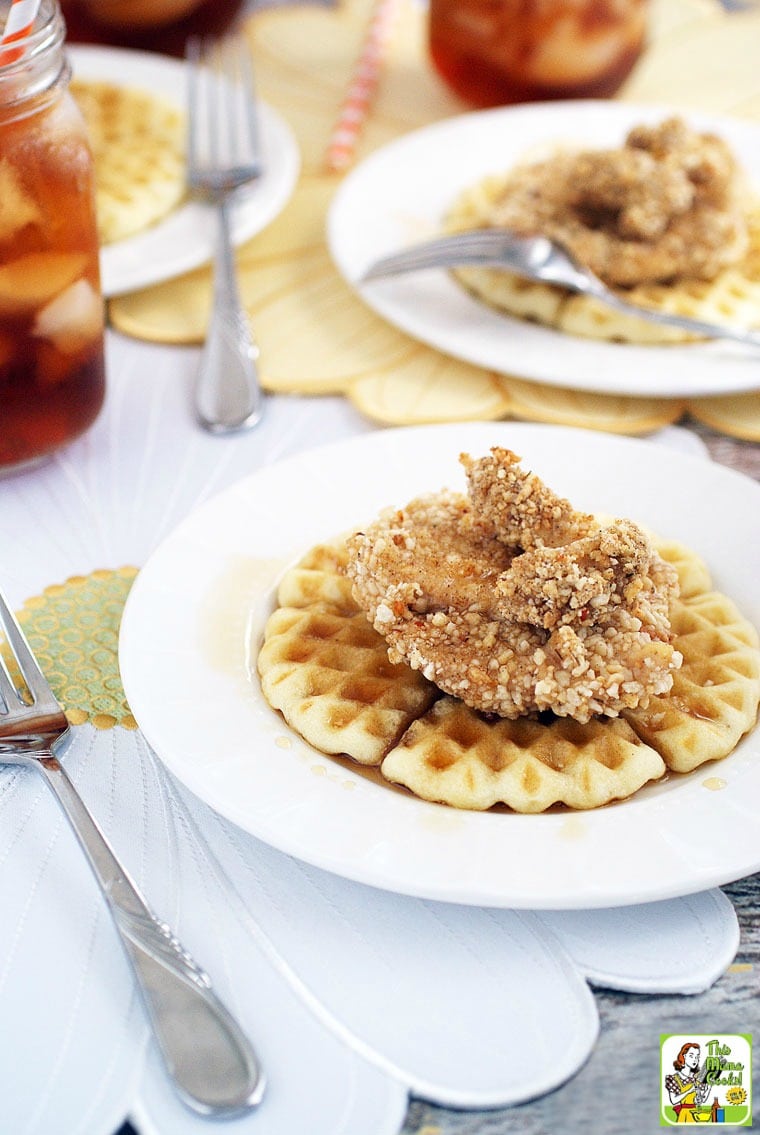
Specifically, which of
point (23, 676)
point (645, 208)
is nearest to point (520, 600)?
point (23, 676)

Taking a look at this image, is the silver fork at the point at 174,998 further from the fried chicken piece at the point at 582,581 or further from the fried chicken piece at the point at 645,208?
the fried chicken piece at the point at 645,208

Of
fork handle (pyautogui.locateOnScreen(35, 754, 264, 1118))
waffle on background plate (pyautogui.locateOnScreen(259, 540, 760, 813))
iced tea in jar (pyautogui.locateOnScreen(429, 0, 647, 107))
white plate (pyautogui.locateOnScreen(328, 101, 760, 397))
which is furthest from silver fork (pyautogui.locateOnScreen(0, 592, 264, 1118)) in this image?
iced tea in jar (pyautogui.locateOnScreen(429, 0, 647, 107))

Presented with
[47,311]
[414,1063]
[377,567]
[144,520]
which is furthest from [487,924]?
[47,311]

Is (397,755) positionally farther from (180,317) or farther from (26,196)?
(180,317)

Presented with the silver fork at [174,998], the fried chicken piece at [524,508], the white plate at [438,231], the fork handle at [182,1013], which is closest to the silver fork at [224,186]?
the white plate at [438,231]

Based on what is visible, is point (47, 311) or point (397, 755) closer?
point (397, 755)

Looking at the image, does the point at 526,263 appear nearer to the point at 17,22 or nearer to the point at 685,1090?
the point at 17,22
